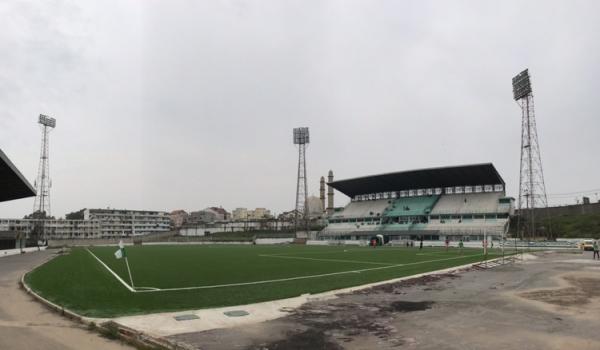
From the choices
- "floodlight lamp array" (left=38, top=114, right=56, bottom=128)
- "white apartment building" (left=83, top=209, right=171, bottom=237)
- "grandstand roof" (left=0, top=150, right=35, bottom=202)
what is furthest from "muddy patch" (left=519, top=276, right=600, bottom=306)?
"white apartment building" (left=83, top=209, right=171, bottom=237)

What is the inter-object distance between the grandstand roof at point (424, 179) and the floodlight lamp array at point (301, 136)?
45.9 feet

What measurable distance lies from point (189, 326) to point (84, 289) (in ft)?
31.3

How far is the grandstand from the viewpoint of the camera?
84438mm

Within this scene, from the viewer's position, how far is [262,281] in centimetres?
2055

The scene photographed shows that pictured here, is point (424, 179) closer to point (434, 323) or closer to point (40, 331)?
point (434, 323)

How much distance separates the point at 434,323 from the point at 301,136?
4234 inches

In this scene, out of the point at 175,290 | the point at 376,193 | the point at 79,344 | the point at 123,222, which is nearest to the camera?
the point at 79,344

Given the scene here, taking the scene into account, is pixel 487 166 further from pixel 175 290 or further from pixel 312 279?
pixel 175 290

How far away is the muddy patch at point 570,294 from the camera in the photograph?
562 inches

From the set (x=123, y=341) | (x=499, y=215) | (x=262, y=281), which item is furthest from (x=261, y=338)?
(x=499, y=215)

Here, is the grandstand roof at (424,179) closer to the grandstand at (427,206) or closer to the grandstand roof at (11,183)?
the grandstand at (427,206)

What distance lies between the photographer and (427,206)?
3826 inches

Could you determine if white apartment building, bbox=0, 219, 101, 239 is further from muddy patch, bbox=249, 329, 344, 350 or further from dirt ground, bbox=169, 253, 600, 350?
muddy patch, bbox=249, 329, 344, 350

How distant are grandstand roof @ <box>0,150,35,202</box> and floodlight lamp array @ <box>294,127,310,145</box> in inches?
2753
